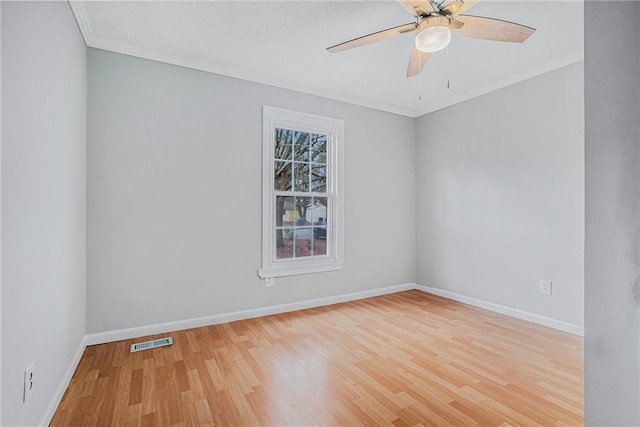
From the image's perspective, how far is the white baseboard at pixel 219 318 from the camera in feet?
8.57

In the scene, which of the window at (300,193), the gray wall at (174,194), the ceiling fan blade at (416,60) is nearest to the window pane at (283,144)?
the window at (300,193)

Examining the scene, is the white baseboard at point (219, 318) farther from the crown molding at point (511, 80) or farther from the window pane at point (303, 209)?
the crown molding at point (511, 80)

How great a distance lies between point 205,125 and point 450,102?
2960mm

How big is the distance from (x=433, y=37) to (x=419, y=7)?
18cm

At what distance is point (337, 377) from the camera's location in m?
2.09

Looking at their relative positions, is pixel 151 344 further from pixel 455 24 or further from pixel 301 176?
pixel 455 24

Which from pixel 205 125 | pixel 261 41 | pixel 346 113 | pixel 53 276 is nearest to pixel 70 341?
pixel 53 276

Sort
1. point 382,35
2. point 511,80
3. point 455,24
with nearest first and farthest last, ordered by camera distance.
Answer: point 455,24 → point 382,35 → point 511,80

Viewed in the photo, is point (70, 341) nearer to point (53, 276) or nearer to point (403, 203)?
point (53, 276)

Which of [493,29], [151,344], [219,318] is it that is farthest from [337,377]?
[493,29]

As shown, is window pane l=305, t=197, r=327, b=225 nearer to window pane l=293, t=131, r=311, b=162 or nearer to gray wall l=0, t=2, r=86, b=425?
window pane l=293, t=131, r=311, b=162

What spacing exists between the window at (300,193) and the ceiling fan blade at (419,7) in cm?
186

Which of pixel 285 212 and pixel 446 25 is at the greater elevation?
pixel 446 25

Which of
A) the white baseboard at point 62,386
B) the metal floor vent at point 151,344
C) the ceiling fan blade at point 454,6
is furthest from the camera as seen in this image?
the metal floor vent at point 151,344
